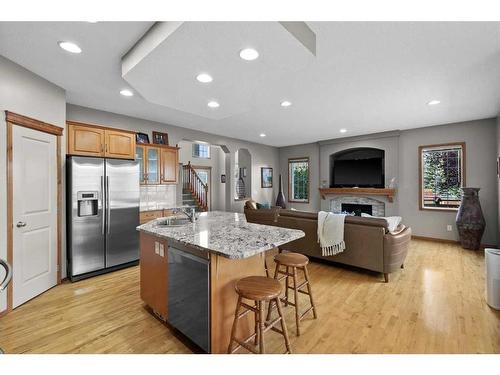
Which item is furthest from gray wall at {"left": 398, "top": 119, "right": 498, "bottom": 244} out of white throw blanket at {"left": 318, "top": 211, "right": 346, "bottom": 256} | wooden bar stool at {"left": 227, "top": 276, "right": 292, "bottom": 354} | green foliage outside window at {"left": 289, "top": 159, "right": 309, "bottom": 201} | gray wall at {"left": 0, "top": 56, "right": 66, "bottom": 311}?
gray wall at {"left": 0, "top": 56, "right": 66, "bottom": 311}

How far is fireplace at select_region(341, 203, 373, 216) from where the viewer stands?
6.39 m

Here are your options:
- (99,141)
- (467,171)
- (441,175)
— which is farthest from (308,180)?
(99,141)

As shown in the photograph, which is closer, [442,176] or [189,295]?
[189,295]

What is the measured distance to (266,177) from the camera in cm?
792

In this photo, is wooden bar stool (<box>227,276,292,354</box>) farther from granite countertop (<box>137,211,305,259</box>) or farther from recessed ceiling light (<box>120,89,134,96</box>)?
recessed ceiling light (<box>120,89,134,96</box>)

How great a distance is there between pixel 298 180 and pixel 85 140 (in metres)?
6.14

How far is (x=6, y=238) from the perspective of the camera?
242cm

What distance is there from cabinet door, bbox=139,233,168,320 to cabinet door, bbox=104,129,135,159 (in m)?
1.80

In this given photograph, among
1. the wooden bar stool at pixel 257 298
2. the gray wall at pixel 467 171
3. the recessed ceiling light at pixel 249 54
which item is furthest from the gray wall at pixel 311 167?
the wooden bar stool at pixel 257 298

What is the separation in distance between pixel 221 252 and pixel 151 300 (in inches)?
53.1

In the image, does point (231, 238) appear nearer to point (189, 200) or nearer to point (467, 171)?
point (467, 171)
